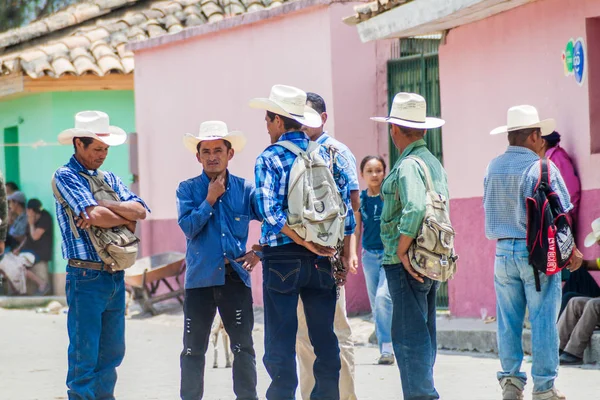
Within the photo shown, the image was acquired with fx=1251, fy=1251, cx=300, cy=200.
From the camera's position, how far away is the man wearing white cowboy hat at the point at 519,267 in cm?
825

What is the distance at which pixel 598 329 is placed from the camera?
10891mm

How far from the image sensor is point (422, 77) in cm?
1427

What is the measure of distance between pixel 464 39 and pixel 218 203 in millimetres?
5912

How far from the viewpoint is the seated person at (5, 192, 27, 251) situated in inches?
787

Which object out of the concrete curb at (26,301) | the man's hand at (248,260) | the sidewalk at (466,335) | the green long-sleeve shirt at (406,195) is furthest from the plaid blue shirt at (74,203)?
the concrete curb at (26,301)

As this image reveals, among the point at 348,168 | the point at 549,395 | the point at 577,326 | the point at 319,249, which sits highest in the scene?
the point at 348,168

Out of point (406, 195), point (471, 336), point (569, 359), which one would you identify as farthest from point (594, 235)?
point (406, 195)

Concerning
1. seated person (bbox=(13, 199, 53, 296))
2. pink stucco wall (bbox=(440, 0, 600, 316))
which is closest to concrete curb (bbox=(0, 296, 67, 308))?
seated person (bbox=(13, 199, 53, 296))

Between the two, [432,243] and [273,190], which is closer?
[273,190]

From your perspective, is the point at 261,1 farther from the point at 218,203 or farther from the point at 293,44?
the point at 218,203

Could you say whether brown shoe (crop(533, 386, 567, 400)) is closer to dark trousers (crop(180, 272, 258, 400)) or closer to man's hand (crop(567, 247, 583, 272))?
man's hand (crop(567, 247, 583, 272))

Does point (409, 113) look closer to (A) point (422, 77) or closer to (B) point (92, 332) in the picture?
(B) point (92, 332)

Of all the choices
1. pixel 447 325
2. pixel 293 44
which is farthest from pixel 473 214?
pixel 293 44

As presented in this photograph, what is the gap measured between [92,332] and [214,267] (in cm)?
86
